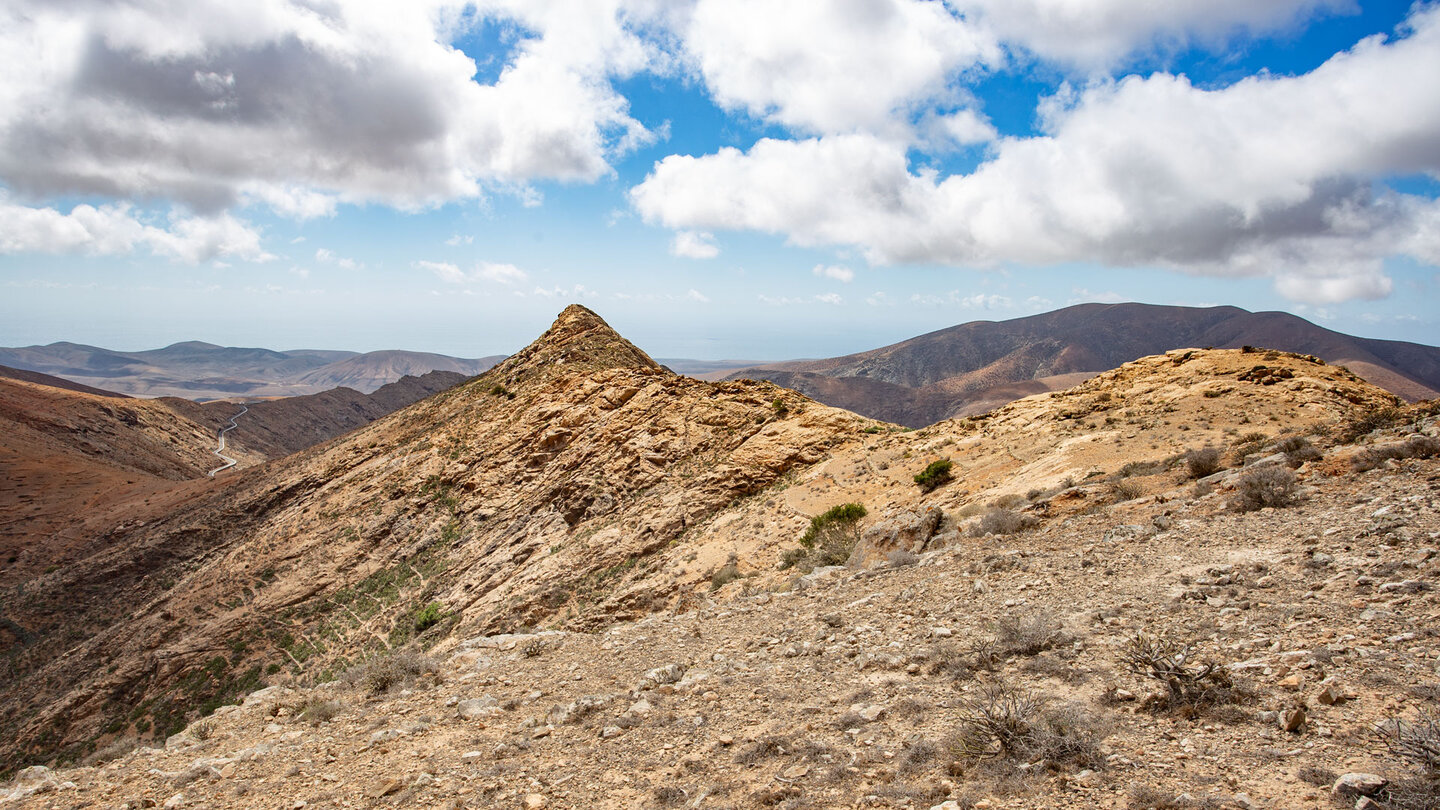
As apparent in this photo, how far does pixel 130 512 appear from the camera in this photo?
4303cm

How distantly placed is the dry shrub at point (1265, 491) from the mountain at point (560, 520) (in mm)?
1114

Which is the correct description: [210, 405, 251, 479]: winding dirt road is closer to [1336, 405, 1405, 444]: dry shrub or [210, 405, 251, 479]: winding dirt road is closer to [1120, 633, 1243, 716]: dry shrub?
[1120, 633, 1243, 716]: dry shrub

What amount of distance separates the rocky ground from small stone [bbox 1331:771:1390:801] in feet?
0.42

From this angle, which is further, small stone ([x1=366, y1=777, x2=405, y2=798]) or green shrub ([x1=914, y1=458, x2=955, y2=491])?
green shrub ([x1=914, y1=458, x2=955, y2=491])

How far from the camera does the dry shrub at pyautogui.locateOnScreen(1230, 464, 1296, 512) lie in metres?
10.6

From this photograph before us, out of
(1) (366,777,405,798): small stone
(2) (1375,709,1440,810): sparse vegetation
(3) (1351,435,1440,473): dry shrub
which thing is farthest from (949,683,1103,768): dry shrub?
(3) (1351,435,1440,473): dry shrub

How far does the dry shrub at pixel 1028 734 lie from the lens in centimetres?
512

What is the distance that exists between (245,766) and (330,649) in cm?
2013

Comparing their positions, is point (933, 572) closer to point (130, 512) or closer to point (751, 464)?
point (751, 464)

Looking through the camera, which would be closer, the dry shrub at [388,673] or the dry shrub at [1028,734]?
the dry shrub at [1028,734]

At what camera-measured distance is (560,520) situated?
1051 inches

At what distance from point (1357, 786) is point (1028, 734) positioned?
2040 mm

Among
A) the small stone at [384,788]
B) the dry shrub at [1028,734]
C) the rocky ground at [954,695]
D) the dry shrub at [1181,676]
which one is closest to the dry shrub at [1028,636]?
the rocky ground at [954,695]

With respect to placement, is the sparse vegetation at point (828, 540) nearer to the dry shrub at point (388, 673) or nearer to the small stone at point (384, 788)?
the dry shrub at point (388, 673)
